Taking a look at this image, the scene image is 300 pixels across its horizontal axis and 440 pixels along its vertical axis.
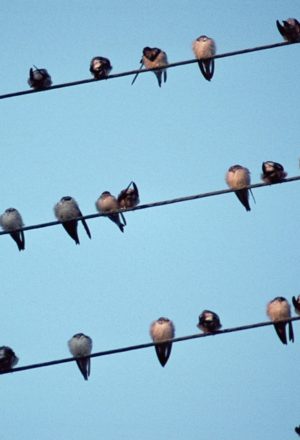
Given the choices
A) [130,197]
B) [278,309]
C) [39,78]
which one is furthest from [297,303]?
[39,78]

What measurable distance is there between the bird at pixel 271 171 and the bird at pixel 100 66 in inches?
78.5

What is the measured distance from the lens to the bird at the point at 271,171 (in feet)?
48.0

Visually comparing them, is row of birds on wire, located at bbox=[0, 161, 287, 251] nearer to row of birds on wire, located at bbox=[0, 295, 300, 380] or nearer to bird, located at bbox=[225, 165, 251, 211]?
bird, located at bbox=[225, 165, 251, 211]

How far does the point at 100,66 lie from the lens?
1516 centimetres

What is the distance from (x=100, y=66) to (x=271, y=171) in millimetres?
2172

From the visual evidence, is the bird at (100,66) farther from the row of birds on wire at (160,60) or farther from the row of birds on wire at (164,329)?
the row of birds on wire at (164,329)

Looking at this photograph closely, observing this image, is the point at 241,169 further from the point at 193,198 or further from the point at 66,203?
the point at 193,198

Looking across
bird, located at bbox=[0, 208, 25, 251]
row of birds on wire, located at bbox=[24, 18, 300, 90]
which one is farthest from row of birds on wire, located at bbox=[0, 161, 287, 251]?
row of birds on wire, located at bbox=[24, 18, 300, 90]

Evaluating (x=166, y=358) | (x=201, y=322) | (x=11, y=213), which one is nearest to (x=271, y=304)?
(x=201, y=322)

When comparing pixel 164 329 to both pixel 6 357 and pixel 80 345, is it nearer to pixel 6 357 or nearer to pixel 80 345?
pixel 80 345

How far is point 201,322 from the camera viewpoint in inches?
581

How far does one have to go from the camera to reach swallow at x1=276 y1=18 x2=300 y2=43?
1452cm

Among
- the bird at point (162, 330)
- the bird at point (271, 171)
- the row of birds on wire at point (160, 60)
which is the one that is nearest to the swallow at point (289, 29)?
the row of birds on wire at point (160, 60)

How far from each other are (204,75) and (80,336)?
11.2 feet
